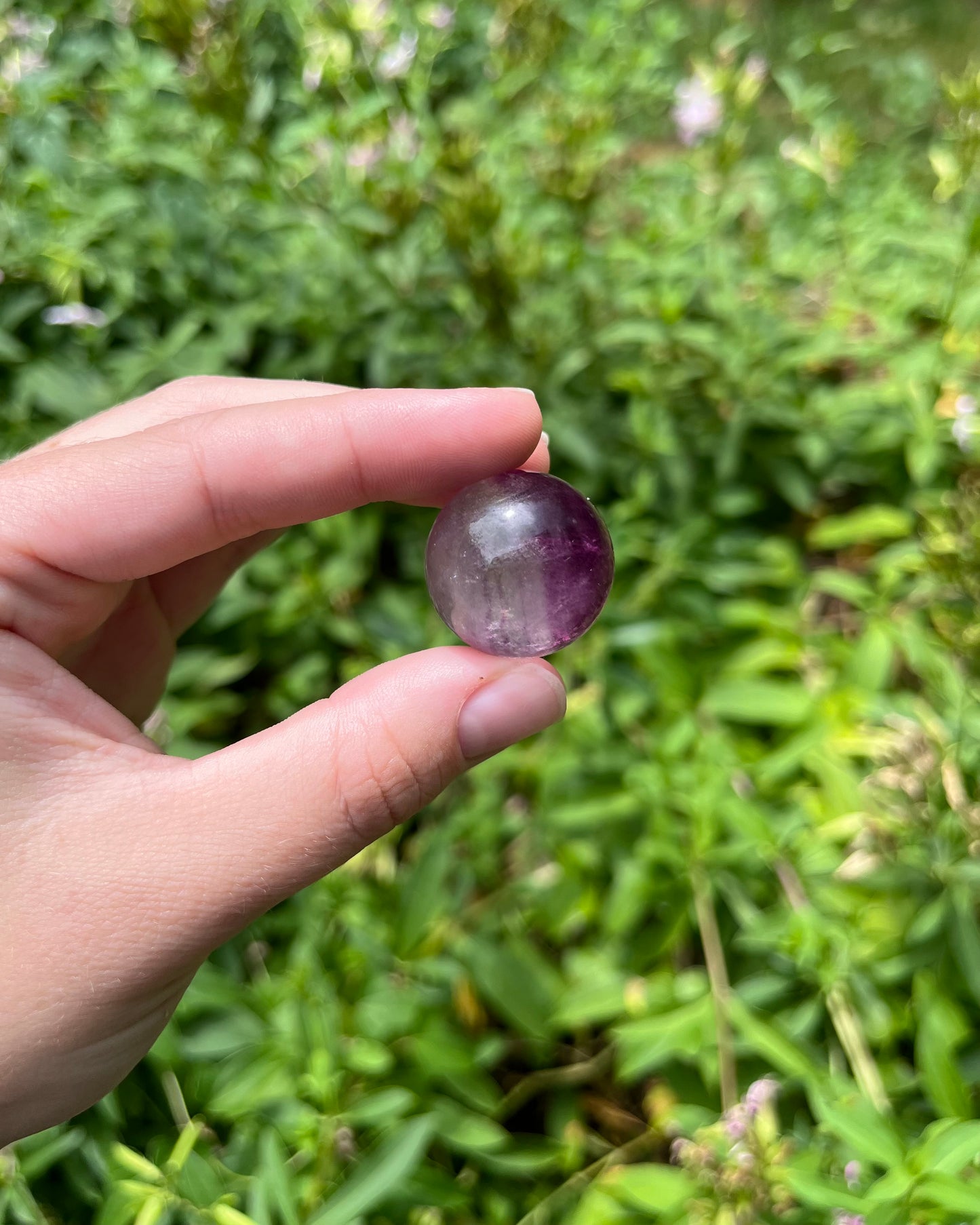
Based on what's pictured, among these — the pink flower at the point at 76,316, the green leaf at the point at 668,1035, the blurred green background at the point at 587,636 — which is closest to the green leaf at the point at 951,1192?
the blurred green background at the point at 587,636

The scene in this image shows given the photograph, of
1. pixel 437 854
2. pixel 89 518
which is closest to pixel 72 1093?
pixel 89 518

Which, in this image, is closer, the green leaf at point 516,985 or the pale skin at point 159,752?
the pale skin at point 159,752

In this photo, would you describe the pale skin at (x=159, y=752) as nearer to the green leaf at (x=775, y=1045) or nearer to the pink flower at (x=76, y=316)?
the green leaf at (x=775, y=1045)

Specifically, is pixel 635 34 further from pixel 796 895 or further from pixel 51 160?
pixel 796 895

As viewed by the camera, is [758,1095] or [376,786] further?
[758,1095]

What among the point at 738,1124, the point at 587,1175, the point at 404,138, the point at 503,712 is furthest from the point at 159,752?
the point at 404,138

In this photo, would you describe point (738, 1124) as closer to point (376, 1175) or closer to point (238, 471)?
point (376, 1175)
